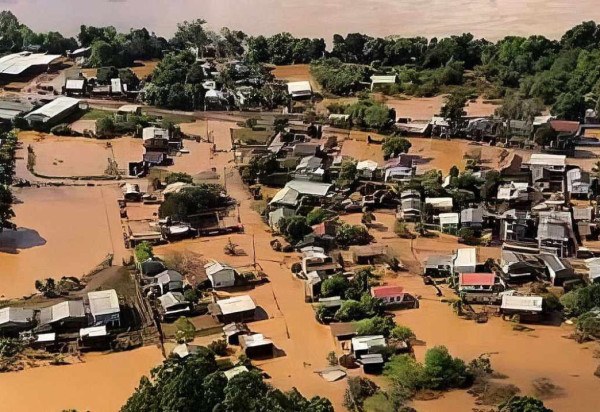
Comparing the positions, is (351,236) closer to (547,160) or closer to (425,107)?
(547,160)

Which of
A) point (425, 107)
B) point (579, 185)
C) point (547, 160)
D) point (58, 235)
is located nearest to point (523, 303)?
point (579, 185)

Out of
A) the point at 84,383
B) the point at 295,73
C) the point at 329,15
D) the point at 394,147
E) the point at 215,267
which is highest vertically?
the point at 329,15

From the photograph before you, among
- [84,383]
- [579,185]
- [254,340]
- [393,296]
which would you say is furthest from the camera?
[579,185]

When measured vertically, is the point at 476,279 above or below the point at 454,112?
below

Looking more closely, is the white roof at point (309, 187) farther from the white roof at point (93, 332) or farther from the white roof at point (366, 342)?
the white roof at point (93, 332)

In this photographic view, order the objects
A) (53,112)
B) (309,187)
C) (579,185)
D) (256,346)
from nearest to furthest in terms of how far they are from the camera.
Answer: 1. (256,346)
2. (579,185)
3. (309,187)
4. (53,112)

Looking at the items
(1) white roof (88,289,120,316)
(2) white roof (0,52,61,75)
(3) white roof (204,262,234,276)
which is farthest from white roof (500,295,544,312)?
(2) white roof (0,52,61,75)

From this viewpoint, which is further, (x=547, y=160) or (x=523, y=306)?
(x=547, y=160)

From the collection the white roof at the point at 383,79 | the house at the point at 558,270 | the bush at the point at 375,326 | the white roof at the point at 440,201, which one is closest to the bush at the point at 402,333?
the bush at the point at 375,326
